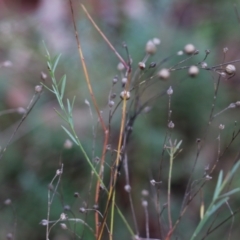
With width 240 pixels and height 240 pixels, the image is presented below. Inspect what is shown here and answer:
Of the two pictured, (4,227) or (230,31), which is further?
(230,31)

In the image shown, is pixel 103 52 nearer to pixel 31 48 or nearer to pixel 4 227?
pixel 31 48

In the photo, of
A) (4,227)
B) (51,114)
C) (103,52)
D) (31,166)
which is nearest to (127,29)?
(103,52)

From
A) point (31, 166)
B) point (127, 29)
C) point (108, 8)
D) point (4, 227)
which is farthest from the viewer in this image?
point (108, 8)

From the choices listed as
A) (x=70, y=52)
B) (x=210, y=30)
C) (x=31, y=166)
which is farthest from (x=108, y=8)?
(x=31, y=166)

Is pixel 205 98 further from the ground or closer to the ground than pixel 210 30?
closer to the ground

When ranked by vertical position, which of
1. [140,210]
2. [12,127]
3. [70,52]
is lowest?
[140,210]

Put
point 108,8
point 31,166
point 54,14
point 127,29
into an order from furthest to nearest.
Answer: point 54,14
point 108,8
point 127,29
point 31,166
